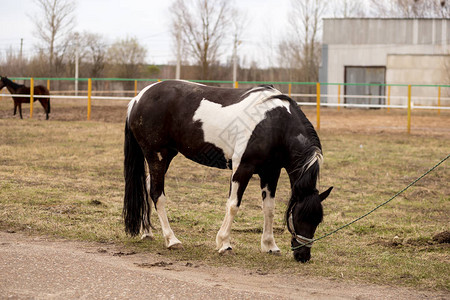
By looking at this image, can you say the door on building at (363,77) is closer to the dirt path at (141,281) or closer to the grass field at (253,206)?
the grass field at (253,206)

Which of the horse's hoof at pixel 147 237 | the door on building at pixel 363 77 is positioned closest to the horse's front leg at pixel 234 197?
the horse's hoof at pixel 147 237

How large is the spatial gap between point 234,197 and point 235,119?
68 centimetres

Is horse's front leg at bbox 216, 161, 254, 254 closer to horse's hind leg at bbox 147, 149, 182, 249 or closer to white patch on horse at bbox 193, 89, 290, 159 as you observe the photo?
white patch on horse at bbox 193, 89, 290, 159

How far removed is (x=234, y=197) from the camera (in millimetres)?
4852

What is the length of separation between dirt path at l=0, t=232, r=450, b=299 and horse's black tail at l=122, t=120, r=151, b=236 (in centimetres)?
58

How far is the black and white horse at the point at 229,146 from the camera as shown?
183 inches

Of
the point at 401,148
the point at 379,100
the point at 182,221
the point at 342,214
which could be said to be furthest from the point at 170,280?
the point at 379,100

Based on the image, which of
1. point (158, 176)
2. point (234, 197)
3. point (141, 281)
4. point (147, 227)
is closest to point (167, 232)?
point (147, 227)

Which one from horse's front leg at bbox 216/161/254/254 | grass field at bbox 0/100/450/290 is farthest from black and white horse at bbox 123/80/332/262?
grass field at bbox 0/100/450/290

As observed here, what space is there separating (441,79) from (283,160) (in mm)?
28315

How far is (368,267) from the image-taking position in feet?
15.2

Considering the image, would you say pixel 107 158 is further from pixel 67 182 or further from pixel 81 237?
pixel 81 237

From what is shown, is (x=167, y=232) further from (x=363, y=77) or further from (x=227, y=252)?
(x=363, y=77)

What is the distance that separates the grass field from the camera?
4785 millimetres
